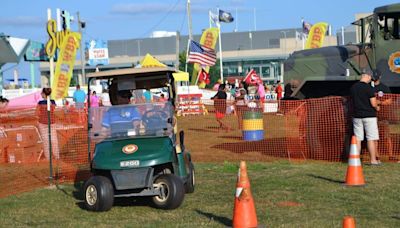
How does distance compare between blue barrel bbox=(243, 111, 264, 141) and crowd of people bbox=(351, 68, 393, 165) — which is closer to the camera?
crowd of people bbox=(351, 68, 393, 165)

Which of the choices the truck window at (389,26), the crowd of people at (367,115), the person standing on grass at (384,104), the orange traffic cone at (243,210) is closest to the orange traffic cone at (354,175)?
the crowd of people at (367,115)

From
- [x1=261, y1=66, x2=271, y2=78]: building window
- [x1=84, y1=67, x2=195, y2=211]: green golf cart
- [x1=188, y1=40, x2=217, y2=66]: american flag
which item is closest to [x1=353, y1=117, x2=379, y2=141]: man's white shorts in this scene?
[x1=84, y1=67, x2=195, y2=211]: green golf cart

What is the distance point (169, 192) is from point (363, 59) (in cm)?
776

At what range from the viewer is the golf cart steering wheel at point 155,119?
9.21 meters

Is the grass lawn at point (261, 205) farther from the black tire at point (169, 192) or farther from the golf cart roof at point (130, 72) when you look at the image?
the golf cart roof at point (130, 72)

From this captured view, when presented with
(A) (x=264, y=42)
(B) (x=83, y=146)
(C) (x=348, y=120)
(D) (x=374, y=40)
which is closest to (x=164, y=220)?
(C) (x=348, y=120)

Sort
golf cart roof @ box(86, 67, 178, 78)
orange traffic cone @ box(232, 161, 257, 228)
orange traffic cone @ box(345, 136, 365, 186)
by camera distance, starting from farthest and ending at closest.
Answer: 1. orange traffic cone @ box(345, 136, 365, 186)
2. golf cart roof @ box(86, 67, 178, 78)
3. orange traffic cone @ box(232, 161, 257, 228)

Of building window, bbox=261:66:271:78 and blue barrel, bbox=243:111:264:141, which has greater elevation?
building window, bbox=261:66:271:78

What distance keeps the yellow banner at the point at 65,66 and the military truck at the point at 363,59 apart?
1818 cm

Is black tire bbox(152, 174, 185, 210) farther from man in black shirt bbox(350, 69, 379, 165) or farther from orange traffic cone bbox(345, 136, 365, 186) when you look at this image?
man in black shirt bbox(350, 69, 379, 165)

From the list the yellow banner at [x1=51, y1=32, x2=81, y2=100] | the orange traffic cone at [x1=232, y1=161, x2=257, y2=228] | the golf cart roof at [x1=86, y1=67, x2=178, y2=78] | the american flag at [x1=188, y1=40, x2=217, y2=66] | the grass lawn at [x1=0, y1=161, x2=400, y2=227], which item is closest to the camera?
the orange traffic cone at [x1=232, y1=161, x2=257, y2=228]

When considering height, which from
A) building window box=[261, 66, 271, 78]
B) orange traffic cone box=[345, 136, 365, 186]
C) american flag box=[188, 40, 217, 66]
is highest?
building window box=[261, 66, 271, 78]

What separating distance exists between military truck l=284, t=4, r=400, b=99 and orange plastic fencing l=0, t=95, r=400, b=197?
95 centimetres

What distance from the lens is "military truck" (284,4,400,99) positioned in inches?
550
